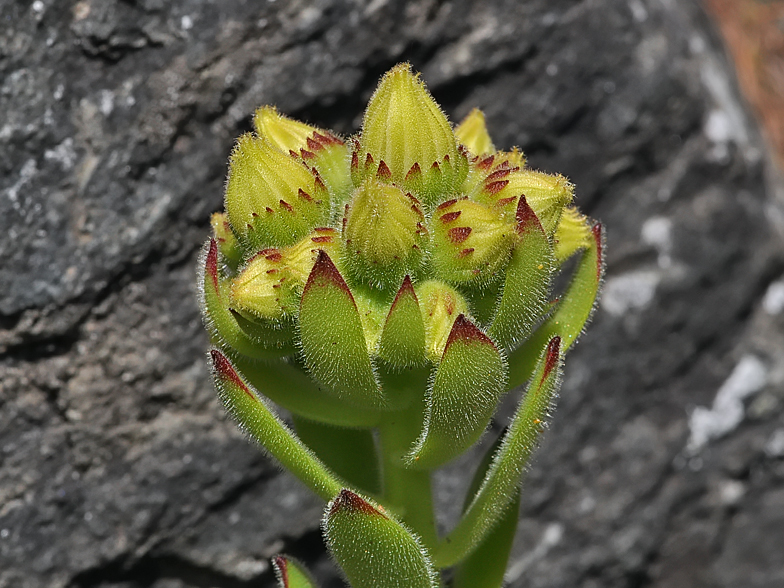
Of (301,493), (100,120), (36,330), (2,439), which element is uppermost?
(100,120)

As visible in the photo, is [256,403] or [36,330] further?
[36,330]

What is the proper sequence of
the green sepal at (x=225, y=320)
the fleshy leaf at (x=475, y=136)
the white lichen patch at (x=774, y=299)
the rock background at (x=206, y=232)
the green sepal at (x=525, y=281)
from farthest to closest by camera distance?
A: the white lichen patch at (x=774, y=299)
the rock background at (x=206, y=232)
the fleshy leaf at (x=475, y=136)
the green sepal at (x=225, y=320)
the green sepal at (x=525, y=281)

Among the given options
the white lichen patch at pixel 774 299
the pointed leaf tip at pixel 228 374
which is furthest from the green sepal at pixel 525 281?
the white lichen patch at pixel 774 299

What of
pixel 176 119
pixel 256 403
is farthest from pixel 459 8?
pixel 256 403

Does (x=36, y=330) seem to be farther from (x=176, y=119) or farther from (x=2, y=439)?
(x=176, y=119)

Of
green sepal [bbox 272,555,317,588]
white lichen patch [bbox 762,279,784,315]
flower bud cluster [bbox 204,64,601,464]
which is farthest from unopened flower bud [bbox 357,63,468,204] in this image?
white lichen patch [bbox 762,279,784,315]

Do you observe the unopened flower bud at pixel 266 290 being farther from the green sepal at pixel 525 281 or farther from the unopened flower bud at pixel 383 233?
the green sepal at pixel 525 281

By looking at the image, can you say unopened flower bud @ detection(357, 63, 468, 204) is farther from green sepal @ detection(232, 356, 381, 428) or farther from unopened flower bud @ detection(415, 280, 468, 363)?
green sepal @ detection(232, 356, 381, 428)
